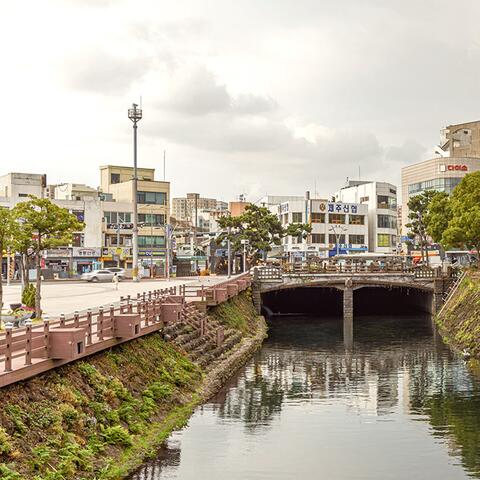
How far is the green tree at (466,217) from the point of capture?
248 feet

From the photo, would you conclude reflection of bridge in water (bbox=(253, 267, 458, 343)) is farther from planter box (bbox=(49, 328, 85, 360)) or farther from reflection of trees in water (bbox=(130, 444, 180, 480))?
planter box (bbox=(49, 328, 85, 360))

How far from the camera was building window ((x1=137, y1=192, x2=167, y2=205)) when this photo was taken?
436 ft

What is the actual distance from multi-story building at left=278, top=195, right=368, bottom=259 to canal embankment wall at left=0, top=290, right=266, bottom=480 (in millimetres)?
103858

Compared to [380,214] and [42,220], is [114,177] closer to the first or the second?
[380,214]

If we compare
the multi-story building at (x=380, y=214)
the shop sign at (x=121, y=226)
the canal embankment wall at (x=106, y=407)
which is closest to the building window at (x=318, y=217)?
the multi-story building at (x=380, y=214)

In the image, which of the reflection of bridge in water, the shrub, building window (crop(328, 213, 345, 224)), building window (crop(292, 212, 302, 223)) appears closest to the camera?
the shrub

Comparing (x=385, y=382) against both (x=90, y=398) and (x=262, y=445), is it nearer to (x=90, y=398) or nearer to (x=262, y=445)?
(x=262, y=445)

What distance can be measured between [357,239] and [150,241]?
48543 mm

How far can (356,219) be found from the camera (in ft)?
508

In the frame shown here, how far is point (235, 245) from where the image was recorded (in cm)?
12581

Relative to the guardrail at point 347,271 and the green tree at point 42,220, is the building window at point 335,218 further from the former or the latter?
the green tree at point 42,220

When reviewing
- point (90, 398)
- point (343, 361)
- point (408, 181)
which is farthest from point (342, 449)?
point (408, 181)

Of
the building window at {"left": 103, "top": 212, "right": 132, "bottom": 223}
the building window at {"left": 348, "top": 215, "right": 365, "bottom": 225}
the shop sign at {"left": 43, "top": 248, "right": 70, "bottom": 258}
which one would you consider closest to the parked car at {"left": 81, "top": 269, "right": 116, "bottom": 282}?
the shop sign at {"left": 43, "top": 248, "right": 70, "bottom": 258}

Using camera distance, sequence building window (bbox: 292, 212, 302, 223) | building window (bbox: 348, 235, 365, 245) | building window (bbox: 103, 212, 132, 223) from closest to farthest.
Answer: building window (bbox: 103, 212, 132, 223)
building window (bbox: 292, 212, 302, 223)
building window (bbox: 348, 235, 365, 245)
